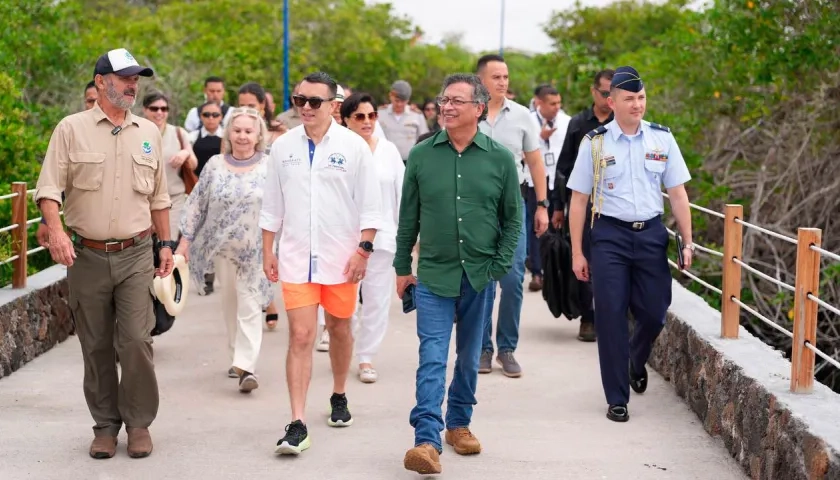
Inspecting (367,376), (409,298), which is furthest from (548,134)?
(409,298)

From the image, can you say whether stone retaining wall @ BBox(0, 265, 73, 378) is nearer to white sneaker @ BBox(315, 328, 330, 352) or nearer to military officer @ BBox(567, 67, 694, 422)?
white sneaker @ BBox(315, 328, 330, 352)

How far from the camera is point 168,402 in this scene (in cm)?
796

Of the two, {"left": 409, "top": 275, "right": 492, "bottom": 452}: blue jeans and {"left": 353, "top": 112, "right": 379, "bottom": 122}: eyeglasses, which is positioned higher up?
{"left": 353, "top": 112, "right": 379, "bottom": 122}: eyeglasses

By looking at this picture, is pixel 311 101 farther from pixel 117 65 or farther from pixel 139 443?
pixel 139 443

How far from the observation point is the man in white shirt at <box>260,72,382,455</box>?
6820mm

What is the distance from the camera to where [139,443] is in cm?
665

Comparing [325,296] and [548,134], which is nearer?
[325,296]

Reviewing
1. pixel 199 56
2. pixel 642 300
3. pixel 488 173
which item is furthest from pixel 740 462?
pixel 199 56

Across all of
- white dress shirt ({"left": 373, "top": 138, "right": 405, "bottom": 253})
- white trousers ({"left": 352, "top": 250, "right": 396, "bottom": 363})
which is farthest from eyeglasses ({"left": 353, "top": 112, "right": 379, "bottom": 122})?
white trousers ({"left": 352, "top": 250, "right": 396, "bottom": 363})

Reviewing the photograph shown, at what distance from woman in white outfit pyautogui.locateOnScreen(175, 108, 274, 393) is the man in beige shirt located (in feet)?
4.89

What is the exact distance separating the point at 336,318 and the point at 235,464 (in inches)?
40.1

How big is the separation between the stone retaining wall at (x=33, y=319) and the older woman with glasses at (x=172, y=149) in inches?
42.1

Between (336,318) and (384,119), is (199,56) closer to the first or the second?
(384,119)

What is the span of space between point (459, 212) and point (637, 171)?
149cm
